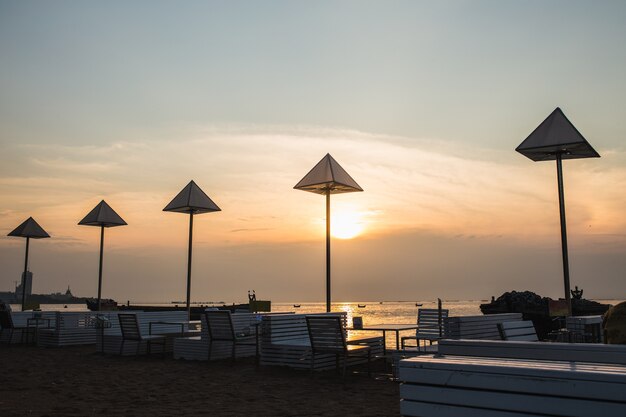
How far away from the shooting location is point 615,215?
20078 millimetres

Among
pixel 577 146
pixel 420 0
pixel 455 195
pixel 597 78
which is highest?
pixel 420 0

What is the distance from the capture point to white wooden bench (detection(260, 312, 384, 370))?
917cm

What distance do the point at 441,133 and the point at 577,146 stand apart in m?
8.82

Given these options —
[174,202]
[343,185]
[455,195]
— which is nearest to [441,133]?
[455,195]

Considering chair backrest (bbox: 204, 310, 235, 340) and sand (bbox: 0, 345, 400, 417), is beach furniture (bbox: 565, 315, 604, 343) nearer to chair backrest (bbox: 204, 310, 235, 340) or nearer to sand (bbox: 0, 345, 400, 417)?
sand (bbox: 0, 345, 400, 417)

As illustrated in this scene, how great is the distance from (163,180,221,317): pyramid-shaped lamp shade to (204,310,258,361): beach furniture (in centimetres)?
344

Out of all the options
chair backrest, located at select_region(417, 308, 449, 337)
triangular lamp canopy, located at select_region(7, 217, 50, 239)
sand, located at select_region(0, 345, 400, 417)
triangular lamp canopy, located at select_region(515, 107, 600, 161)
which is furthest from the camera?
triangular lamp canopy, located at select_region(7, 217, 50, 239)

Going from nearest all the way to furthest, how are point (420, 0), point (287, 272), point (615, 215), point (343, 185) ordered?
point (343, 185), point (420, 0), point (615, 215), point (287, 272)

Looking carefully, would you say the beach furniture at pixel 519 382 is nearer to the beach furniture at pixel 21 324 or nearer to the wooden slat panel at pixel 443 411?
the wooden slat panel at pixel 443 411

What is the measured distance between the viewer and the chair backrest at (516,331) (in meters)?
6.14

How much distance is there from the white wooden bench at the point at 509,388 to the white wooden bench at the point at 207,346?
317 inches

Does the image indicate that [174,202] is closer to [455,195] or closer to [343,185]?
[343,185]

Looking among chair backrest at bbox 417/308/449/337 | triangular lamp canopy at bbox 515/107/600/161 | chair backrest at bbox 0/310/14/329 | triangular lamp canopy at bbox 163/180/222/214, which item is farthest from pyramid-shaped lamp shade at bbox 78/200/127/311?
triangular lamp canopy at bbox 515/107/600/161

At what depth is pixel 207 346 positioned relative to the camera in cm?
1078
